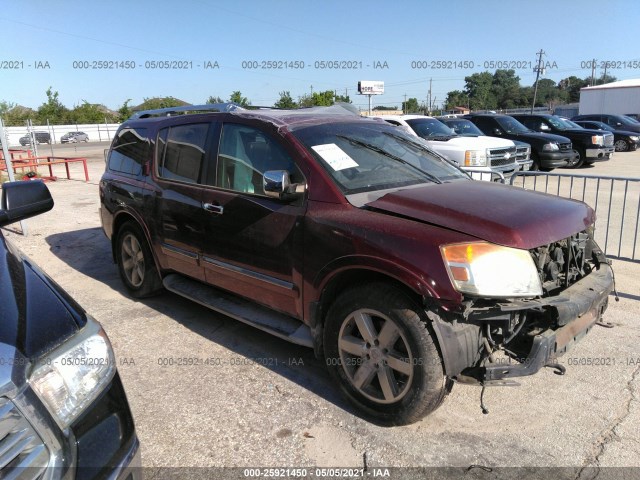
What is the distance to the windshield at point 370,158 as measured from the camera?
340 cm

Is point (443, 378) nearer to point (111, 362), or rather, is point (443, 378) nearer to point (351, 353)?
point (351, 353)

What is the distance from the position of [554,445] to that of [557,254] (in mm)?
1121

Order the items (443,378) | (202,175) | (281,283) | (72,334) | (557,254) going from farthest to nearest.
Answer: (202,175)
(281,283)
(557,254)
(443,378)
(72,334)

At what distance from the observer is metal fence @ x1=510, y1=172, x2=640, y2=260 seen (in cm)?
590

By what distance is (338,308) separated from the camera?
3.07 m

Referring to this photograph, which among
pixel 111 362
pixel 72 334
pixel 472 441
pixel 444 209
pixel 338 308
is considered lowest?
pixel 472 441

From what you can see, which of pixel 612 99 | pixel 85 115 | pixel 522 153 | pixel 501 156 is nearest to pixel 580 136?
pixel 522 153

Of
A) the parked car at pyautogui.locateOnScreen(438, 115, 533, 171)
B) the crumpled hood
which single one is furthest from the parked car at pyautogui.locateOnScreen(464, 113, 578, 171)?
the crumpled hood

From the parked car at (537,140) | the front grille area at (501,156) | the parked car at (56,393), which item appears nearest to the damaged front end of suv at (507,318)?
the parked car at (56,393)

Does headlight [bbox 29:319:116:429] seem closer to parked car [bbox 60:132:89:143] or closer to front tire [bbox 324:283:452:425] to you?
front tire [bbox 324:283:452:425]

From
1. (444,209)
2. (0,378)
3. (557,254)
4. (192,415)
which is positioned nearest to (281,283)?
(192,415)

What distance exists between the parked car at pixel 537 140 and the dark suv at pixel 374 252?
482 inches

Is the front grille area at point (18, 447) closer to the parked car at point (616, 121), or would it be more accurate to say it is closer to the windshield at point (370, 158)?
the windshield at point (370, 158)

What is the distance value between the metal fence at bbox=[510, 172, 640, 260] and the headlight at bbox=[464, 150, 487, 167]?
1.30 m
